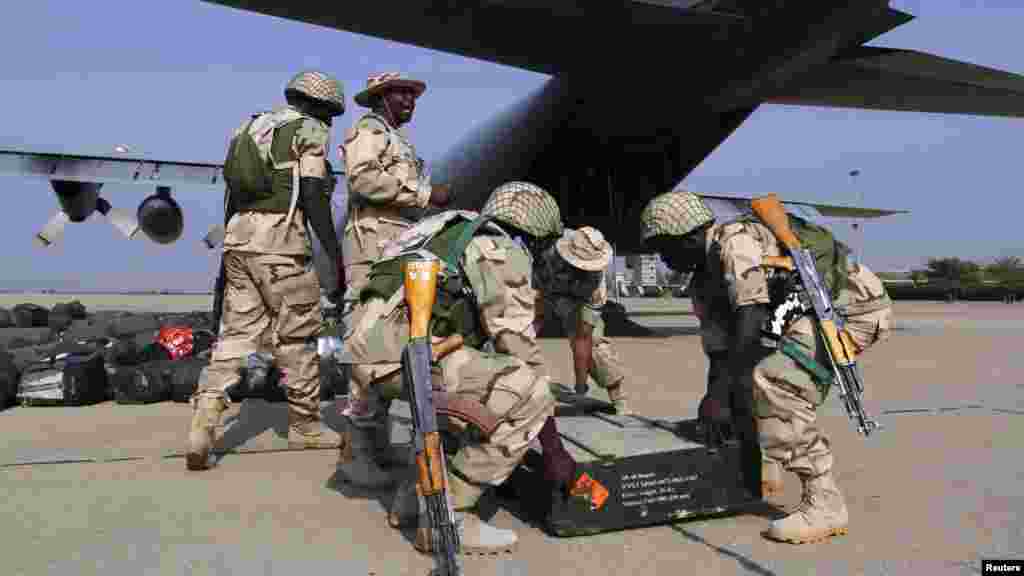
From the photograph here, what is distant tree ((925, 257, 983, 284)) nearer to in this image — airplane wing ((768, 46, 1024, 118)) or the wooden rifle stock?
airplane wing ((768, 46, 1024, 118))

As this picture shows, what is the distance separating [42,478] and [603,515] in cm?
298

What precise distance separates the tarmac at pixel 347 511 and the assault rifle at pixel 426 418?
30cm

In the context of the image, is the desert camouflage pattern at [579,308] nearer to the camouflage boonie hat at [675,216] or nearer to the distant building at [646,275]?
the camouflage boonie hat at [675,216]

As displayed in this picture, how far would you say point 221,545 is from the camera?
276 centimetres

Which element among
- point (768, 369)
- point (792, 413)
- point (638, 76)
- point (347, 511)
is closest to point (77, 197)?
point (638, 76)

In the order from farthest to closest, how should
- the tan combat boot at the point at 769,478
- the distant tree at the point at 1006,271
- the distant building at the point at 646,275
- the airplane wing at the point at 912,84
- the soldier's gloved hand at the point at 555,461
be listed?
the distant building at the point at 646,275
the distant tree at the point at 1006,271
the airplane wing at the point at 912,84
the tan combat boot at the point at 769,478
the soldier's gloved hand at the point at 555,461

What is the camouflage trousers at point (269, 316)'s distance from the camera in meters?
4.09

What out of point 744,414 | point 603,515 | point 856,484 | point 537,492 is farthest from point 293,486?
point 856,484

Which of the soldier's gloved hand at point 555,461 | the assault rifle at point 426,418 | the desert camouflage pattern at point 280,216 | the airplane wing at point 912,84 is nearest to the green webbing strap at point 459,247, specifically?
the assault rifle at point 426,418

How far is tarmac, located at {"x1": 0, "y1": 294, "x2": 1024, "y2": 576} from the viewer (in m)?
2.56

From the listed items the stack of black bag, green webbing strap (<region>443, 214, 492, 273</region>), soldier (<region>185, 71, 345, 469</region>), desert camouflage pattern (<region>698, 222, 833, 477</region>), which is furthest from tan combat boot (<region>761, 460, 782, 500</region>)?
the stack of black bag

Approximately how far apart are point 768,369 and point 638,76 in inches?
251

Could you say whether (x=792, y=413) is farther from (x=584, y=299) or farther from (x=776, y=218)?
(x=584, y=299)

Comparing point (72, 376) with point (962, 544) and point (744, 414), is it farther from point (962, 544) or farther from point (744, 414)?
point (962, 544)
